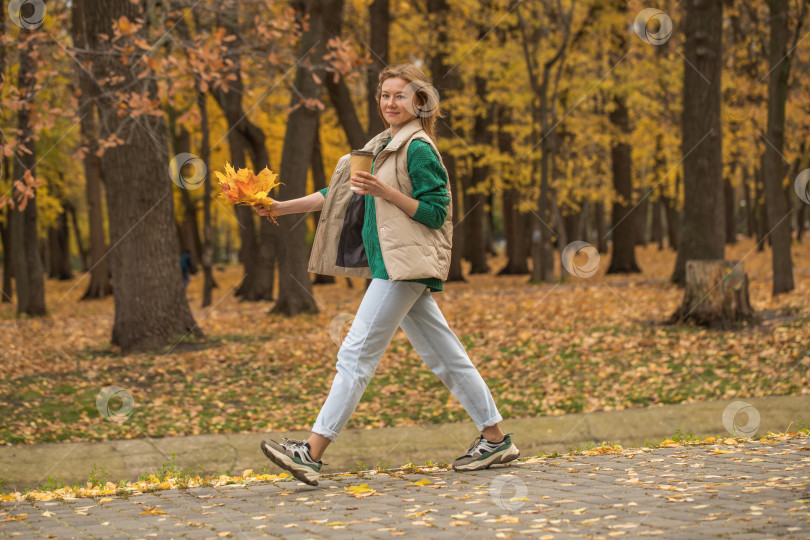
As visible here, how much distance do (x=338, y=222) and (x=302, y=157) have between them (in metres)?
11.3

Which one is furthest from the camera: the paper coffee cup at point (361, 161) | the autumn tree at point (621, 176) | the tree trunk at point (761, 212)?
the tree trunk at point (761, 212)

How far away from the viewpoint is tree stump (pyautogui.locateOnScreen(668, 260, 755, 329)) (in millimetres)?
11297

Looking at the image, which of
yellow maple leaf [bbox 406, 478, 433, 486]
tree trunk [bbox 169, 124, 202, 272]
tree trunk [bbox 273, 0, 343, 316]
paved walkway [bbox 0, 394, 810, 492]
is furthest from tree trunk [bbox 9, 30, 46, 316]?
yellow maple leaf [bbox 406, 478, 433, 486]

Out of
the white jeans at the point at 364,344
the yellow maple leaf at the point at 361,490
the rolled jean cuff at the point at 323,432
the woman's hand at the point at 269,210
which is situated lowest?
the yellow maple leaf at the point at 361,490

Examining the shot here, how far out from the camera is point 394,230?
445cm

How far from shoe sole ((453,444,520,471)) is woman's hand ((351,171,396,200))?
1693 millimetres

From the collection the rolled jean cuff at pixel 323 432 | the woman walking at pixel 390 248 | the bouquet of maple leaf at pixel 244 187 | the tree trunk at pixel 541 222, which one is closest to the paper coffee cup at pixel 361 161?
the woman walking at pixel 390 248

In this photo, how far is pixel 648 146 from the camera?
90.5 feet

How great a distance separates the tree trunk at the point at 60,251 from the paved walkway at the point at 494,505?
36.2 meters

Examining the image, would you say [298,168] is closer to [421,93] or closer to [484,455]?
[421,93]

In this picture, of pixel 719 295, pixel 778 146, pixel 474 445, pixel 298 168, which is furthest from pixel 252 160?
pixel 474 445

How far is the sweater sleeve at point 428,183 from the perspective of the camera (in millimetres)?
4480

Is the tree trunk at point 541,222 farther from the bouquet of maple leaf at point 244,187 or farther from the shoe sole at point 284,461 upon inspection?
the shoe sole at point 284,461

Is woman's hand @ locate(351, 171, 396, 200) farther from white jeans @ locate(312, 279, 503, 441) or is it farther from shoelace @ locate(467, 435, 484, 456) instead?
shoelace @ locate(467, 435, 484, 456)
